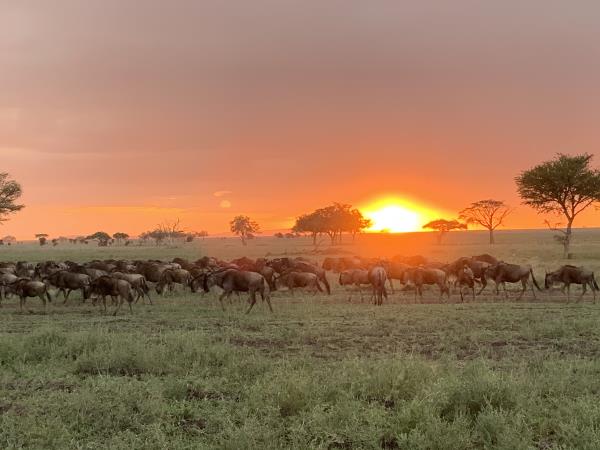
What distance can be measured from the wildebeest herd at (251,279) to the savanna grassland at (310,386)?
4.62m

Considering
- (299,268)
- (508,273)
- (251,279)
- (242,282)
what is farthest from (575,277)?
(242,282)

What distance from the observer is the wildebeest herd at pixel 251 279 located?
1962 cm

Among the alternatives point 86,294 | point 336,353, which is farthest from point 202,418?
point 86,294

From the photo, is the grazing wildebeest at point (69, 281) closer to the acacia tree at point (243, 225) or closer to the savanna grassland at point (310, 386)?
the savanna grassland at point (310, 386)

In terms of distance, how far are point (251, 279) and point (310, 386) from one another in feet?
36.8

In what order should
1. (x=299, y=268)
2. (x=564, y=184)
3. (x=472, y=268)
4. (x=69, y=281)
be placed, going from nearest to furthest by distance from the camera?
(x=69, y=281) < (x=472, y=268) < (x=299, y=268) < (x=564, y=184)

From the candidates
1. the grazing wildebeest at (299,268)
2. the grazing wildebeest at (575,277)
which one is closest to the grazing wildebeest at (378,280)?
the grazing wildebeest at (299,268)

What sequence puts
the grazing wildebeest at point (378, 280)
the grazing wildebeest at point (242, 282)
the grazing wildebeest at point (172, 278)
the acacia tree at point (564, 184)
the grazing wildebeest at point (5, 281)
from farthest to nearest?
the acacia tree at point (564, 184) → the grazing wildebeest at point (172, 278) → the grazing wildebeest at point (5, 281) → the grazing wildebeest at point (378, 280) → the grazing wildebeest at point (242, 282)

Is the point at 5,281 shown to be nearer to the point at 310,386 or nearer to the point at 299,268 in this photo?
the point at 299,268

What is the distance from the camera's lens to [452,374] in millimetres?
8508

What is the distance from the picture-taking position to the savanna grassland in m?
6.48

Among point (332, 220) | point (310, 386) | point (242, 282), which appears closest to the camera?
point (310, 386)

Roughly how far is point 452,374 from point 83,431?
19.6ft

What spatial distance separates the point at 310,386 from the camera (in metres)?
7.93
